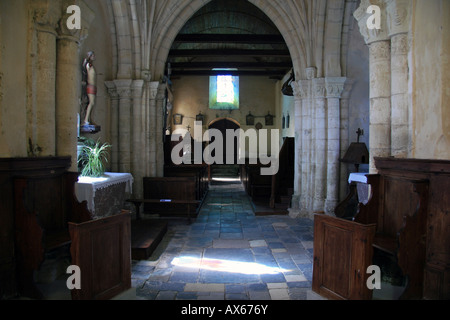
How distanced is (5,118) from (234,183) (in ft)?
35.2

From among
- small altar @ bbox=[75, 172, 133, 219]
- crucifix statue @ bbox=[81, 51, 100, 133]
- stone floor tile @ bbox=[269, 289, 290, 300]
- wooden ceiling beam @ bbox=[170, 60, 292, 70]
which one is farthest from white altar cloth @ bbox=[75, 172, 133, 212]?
wooden ceiling beam @ bbox=[170, 60, 292, 70]

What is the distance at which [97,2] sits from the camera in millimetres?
6586

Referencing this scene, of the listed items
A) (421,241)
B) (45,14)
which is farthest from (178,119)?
(421,241)

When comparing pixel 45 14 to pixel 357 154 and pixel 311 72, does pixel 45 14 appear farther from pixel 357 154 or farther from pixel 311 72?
pixel 357 154

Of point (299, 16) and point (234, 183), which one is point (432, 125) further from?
point (234, 183)

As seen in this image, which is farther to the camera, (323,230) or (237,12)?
(237,12)

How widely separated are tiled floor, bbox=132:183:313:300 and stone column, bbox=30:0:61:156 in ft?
6.12

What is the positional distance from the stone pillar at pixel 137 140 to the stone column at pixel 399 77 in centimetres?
505

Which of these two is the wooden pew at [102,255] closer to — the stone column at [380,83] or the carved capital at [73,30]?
the carved capital at [73,30]

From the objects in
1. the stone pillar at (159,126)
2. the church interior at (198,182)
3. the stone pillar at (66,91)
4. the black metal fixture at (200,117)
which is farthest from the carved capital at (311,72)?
the black metal fixture at (200,117)

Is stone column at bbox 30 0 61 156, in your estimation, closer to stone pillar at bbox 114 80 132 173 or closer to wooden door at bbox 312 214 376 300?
wooden door at bbox 312 214 376 300

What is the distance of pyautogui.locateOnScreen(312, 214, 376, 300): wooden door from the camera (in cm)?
273

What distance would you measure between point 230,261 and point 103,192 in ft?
7.40
